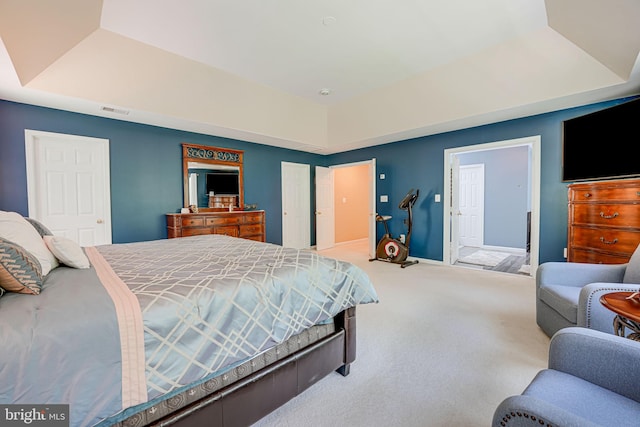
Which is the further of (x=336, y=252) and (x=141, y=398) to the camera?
(x=336, y=252)

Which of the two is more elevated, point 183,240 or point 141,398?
point 183,240

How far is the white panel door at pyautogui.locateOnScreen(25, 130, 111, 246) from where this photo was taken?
3455 millimetres

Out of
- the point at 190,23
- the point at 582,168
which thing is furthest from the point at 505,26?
the point at 190,23

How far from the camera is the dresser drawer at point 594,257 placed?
2.66 metres

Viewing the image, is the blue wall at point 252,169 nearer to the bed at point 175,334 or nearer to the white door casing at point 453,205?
the white door casing at point 453,205

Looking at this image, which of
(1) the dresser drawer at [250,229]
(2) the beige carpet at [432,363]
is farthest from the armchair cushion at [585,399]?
(1) the dresser drawer at [250,229]

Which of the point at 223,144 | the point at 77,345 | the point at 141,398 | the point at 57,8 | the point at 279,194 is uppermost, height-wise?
the point at 57,8

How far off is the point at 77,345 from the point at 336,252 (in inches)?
224

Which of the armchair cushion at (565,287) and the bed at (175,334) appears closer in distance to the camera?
the bed at (175,334)

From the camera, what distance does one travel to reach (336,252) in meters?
6.43

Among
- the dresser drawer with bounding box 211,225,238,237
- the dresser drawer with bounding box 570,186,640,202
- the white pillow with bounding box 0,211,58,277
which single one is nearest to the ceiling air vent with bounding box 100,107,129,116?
the dresser drawer with bounding box 211,225,238,237

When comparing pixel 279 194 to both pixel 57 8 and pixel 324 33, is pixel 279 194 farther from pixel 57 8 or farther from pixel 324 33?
pixel 57 8

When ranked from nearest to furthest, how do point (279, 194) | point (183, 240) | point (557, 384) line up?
point (557, 384), point (183, 240), point (279, 194)

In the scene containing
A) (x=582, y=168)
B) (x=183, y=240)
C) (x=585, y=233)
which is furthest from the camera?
(x=582, y=168)
